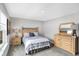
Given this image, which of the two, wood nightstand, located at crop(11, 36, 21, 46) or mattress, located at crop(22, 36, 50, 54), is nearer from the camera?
mattress, located at crop(22, 36, 50, 54)

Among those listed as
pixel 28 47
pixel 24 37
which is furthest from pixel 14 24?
pixel 28 47

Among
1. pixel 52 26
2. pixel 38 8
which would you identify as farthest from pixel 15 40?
pixel 52 26

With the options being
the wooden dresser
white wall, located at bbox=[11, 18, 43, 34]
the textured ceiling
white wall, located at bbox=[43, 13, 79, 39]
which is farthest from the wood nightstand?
the wooden dresser

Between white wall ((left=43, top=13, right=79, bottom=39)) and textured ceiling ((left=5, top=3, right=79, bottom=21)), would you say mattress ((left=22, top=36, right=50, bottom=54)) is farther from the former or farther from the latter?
textured ceiling ((left=5, top=3, right=79, bottom=21))

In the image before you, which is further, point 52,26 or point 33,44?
point 52,26

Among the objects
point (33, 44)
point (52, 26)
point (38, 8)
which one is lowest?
point (33, 44)

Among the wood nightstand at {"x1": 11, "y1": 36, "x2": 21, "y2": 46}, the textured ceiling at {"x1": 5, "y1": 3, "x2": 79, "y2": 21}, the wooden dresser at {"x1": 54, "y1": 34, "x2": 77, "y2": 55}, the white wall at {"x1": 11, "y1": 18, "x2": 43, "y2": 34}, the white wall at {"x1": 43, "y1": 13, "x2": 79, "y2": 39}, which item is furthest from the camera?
the white wall at {"x1": 43, "y1": 13, "x2": 79, "y2": 39}

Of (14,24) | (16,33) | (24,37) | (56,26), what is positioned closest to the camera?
(14,24)

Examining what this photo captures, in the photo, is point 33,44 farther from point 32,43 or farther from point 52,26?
point 52,26

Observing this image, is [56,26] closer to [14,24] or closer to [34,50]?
[34,50]

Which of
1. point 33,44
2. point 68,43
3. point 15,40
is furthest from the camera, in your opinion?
point 15,40

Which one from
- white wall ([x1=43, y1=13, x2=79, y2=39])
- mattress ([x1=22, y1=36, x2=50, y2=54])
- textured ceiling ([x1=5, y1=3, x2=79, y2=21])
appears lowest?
mattress ([x1=22, y1=36, x2=50, y2=54])

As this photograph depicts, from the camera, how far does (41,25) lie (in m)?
3.17

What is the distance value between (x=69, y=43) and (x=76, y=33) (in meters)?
0.55
